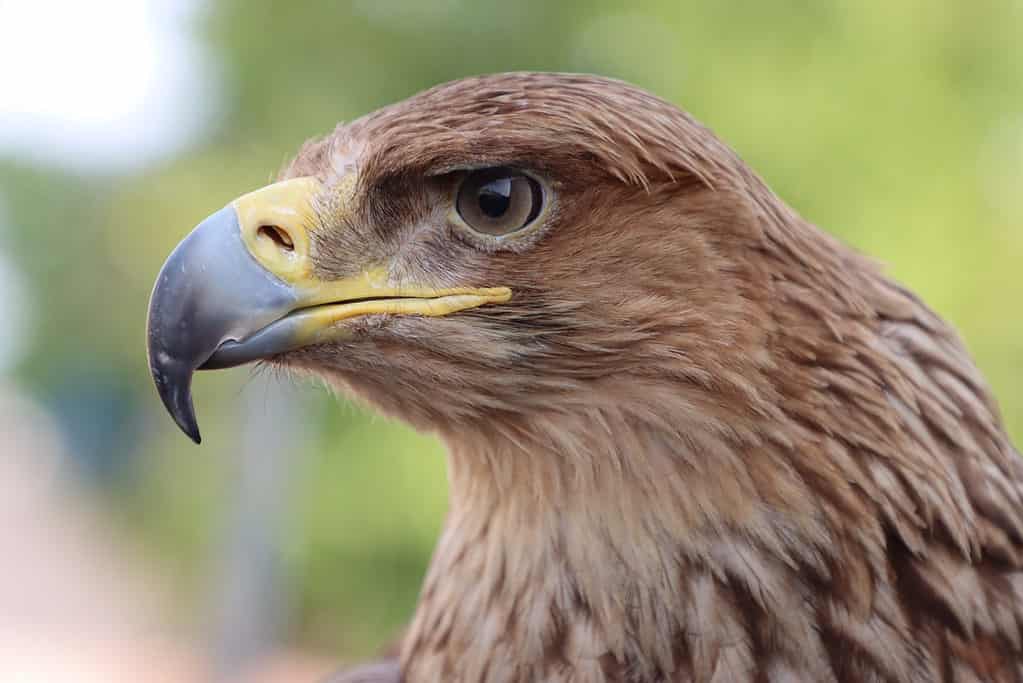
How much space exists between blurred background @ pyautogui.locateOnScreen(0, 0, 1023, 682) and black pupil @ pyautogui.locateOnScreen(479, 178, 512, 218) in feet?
3.09

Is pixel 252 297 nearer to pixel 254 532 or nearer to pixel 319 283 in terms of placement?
pixel 319 283

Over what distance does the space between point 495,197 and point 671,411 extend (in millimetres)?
395

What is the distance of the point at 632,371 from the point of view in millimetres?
1507

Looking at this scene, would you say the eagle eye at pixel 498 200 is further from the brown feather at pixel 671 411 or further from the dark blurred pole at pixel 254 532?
the dark blurred pole at pixel 254 532

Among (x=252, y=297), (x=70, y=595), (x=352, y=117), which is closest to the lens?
(x=252, y=297)

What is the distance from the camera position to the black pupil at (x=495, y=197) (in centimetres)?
146

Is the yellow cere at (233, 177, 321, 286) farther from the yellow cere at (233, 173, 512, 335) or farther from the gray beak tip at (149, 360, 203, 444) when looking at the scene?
the gray beak tip at (149, 360, 203, 444)

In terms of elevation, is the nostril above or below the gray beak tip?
above

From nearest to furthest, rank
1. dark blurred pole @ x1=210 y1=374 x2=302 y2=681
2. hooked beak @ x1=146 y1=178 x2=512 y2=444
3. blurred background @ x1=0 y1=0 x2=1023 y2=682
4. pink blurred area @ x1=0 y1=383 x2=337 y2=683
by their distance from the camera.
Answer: hooked beak @ x1=146 y1=178 x2=512 y2=444 → blurred background @ x1=0 y1=0 x2=1023 y2=682 → dark blurred pole @ x1=210 y1=374 x2=302 y2=681 → pink blurred area @ x1=0 y1=383 x2=337 y2=683

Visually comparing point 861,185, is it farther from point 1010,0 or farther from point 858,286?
point 858,286

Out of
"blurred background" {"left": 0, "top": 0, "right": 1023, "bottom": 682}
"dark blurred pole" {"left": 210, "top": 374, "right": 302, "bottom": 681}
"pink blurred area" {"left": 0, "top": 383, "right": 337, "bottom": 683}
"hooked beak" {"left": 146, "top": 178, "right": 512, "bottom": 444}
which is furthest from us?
"pink blurred area" {"left": 0, "top": 383, "right": 337, "bottom": 683}

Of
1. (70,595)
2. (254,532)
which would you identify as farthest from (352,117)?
(70,595)

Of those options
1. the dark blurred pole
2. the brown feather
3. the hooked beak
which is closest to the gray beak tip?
the hooked beak

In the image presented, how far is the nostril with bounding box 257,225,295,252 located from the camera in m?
1.47
